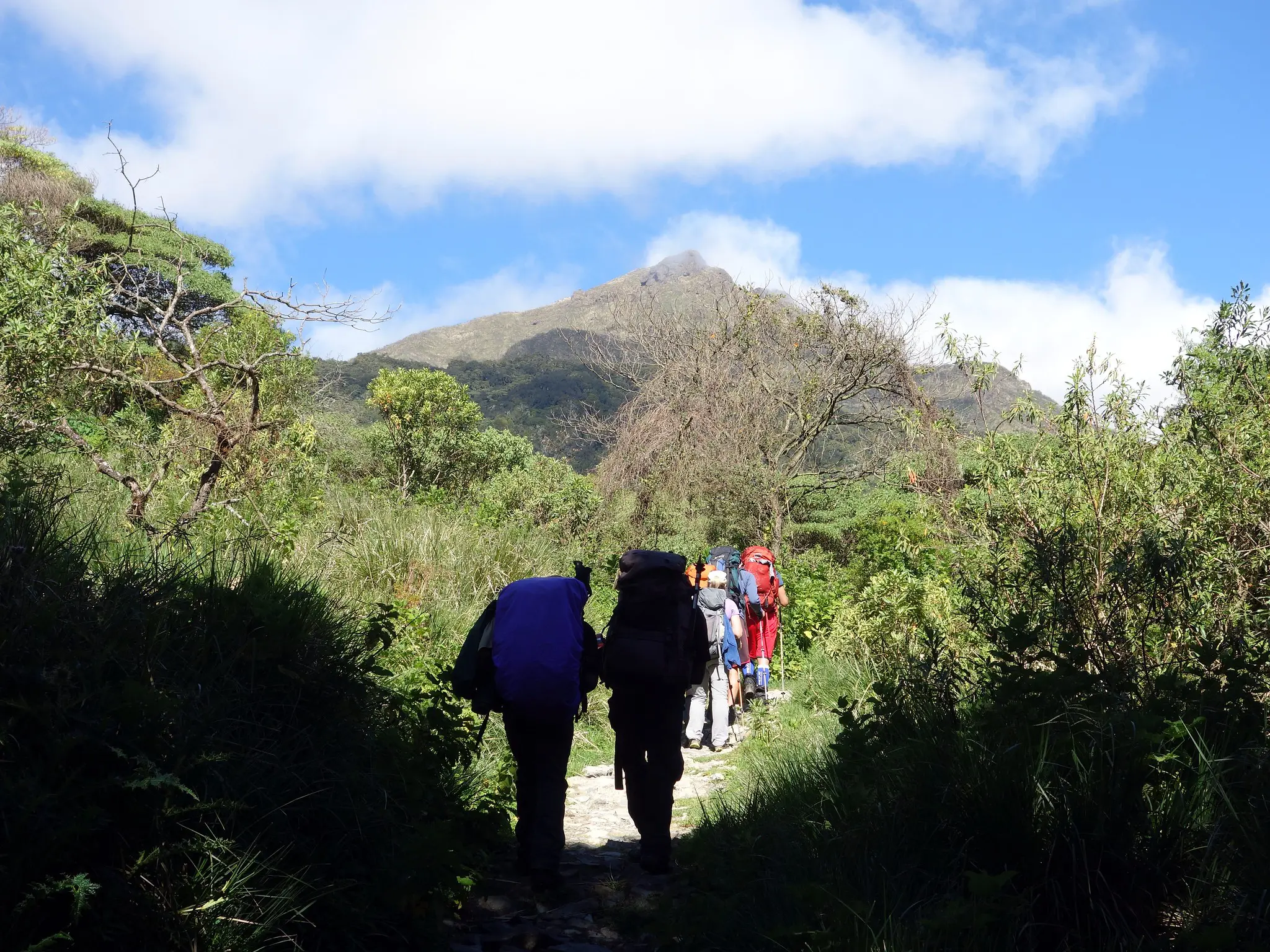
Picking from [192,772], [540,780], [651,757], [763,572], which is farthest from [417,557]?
[192,772]

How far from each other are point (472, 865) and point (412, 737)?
0.70 m

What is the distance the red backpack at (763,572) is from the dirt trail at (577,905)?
4.43 metres

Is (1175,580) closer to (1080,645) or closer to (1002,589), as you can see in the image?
(1080,645)

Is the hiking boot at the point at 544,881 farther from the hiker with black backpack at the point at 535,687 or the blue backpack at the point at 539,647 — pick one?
the blue backpack at the point at 539,647

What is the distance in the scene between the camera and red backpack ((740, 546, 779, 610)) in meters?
11.3

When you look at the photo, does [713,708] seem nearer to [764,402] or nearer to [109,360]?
[109,360]

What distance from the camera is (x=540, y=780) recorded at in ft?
17.5

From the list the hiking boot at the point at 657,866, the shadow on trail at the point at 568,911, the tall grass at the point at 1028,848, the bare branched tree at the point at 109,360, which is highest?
the bare branched tree at the point at 109,360

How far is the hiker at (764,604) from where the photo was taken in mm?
11250

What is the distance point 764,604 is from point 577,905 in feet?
21.3

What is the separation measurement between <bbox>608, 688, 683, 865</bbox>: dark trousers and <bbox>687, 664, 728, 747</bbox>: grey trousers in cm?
370

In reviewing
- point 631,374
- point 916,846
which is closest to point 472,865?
point 916,846

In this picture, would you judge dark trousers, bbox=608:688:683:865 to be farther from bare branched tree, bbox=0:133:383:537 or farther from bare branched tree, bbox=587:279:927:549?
bare branched tree, bbox=587:279:927:549

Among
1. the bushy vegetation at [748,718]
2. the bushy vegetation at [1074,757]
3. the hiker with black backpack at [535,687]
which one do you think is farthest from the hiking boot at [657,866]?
the hiker with black backpack at [535,687]
